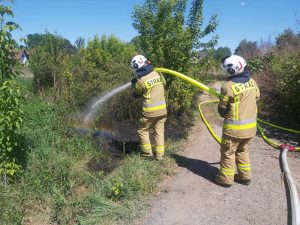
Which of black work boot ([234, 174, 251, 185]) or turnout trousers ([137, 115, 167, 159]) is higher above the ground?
turnout trousers ([137, 115, 167, 159])

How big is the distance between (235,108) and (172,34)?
3561 millimetres

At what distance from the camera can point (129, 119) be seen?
8.41 meters

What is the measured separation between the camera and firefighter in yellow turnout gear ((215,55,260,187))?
4.61 m

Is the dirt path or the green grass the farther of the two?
the green grass

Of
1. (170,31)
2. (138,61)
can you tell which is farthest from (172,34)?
(138,61)

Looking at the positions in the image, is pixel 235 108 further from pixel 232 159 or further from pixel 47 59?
Answer: pixel 47 59

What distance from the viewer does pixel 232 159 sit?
16.1 ft

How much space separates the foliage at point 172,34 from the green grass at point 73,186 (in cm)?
224

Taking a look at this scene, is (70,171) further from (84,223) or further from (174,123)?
(174,123)

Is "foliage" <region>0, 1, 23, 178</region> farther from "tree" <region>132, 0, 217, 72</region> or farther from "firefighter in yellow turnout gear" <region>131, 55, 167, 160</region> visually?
"tree" <region>132, 0, 217, 72</region>

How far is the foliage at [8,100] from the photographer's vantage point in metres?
4.21

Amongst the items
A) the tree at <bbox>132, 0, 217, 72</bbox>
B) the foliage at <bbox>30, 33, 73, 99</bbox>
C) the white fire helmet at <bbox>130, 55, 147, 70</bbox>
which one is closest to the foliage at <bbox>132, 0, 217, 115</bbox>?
→ the tree at <bbox>132, 0, 217, 72</bbox>

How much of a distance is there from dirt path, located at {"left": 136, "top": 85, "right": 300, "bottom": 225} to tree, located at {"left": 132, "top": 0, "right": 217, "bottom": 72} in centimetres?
252

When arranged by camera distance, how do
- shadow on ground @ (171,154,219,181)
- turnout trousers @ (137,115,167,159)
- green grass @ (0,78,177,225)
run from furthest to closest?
turnout trousers @ (137,115,167,159), shadow on ground @ (171,154,219,181), green grass @ (0,78,177,225)
